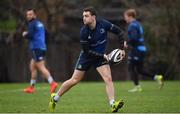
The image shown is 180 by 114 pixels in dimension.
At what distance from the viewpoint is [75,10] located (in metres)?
38.5

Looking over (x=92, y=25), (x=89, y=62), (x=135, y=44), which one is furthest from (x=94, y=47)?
(x=135, y=44)

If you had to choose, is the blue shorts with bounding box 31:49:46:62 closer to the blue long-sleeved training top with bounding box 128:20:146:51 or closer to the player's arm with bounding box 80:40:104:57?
the blue long-sleeved training top with bounding box 128:20:146:51

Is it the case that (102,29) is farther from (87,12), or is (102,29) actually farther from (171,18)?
(171,18)

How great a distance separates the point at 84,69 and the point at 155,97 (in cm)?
381

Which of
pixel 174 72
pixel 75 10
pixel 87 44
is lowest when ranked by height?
pixel 174 72

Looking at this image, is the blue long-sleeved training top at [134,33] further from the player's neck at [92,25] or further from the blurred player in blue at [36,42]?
the player's neck at [92,25]

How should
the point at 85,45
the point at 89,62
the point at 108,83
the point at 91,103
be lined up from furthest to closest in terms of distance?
the point at 91,103 → the point at 89,62 → the point at 108,83 → the point at 85,45

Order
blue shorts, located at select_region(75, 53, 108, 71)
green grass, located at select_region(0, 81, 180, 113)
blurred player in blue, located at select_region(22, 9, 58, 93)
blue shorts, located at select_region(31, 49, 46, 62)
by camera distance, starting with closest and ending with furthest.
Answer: blue shorts, located at select_region(75, 53, 108, 71) < green grass, located at select_region(0, 81, 180, 113) < blurred player in blue, located at select_region(22, 9, 58, 93) < blue shorts, located at select_region(31, 49, 46, 62)

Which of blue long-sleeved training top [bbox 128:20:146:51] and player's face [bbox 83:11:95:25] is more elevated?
player's face [bbox 83:11:95:25]

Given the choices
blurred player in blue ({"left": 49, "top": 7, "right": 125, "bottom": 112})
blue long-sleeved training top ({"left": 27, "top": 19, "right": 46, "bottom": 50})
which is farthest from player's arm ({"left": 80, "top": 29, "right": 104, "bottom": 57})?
blue long-sleeved training top ({"left": 27, "top": 19, "right": 46, "bottom": 50})

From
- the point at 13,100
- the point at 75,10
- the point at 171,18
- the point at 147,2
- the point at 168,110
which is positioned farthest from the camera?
the point at 75,10

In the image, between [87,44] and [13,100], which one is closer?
[87,44]

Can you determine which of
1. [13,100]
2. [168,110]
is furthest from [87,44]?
[13,100]

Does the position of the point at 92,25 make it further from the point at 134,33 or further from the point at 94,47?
the point at 134,33
